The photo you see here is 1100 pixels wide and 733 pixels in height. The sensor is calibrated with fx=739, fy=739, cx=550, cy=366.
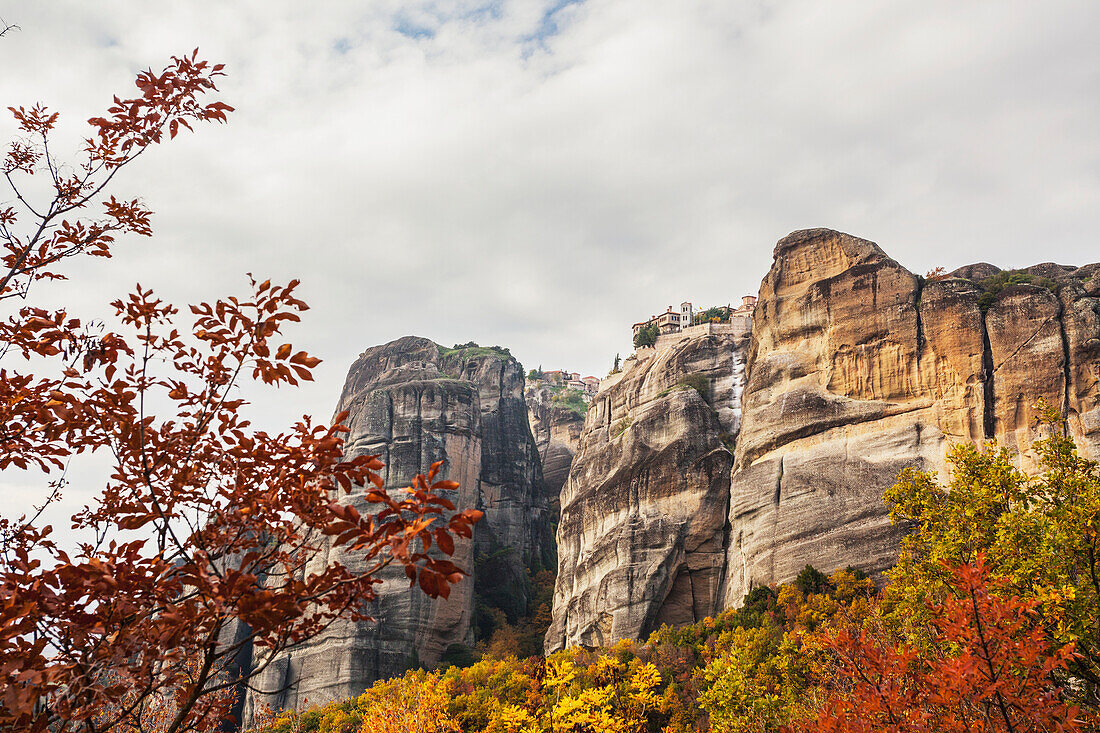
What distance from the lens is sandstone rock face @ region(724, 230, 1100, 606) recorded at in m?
31.2

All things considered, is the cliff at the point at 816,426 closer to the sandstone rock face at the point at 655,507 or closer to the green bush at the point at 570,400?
the sandstone rock face at the point at 655,507

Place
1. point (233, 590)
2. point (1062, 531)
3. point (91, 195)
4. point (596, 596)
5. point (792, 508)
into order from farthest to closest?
point (596, 596) < point (792, 508) < point (1062, 531) < point (91, 195) < point (233, 590)

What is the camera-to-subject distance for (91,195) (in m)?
4.97

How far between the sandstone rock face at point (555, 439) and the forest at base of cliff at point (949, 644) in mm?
49205

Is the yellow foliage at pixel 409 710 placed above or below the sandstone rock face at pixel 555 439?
below

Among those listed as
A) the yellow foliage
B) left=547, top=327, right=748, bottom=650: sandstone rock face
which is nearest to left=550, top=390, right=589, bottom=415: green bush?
left=547, top=327, right=748, bottom=650: sandstone rock face

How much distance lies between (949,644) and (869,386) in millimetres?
27324

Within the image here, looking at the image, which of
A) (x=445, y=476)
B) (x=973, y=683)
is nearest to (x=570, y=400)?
(x=445, y=476)

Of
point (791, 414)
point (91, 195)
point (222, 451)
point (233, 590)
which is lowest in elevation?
point (233, 590)

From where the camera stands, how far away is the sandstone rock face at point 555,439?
3123 inches

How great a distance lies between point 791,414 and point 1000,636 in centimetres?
3196

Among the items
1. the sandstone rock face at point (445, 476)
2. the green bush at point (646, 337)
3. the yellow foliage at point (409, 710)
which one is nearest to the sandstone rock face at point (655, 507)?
the sandstone rock face at point (445, 476)

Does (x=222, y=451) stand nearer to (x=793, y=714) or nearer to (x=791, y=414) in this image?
(x=793, y=714)

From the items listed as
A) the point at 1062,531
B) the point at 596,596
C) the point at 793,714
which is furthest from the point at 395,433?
the point at 1062,531
